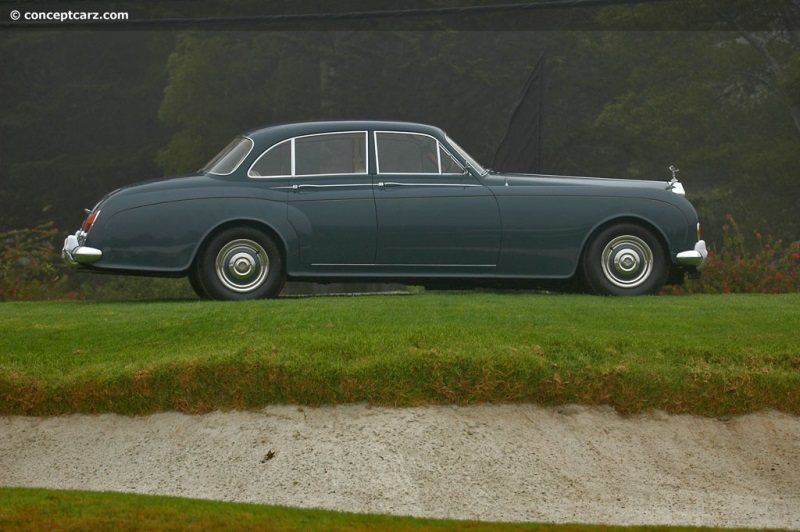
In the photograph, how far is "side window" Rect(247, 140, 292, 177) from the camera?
1219 centimetres

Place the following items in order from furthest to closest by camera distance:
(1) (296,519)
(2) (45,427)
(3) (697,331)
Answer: (3) (697,331) < (2) (45,427) < (1) (296,519)

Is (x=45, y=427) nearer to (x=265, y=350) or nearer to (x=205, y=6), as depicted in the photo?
(x=265, y=350)

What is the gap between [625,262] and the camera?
12695mm

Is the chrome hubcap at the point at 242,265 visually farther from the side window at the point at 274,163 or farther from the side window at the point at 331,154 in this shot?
the side window at the point at 331,154

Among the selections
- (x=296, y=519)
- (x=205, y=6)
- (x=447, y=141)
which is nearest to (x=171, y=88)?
(x=205, y=6)

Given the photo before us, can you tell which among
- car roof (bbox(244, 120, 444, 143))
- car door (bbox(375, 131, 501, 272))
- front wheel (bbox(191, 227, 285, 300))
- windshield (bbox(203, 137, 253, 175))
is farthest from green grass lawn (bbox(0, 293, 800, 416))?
car roof (bbox(244, 120, 444, 143))

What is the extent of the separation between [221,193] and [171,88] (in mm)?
33688

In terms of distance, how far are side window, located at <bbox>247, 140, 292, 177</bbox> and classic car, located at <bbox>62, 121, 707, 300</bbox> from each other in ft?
0.04

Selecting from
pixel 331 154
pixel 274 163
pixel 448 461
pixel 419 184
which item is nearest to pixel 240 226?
pixel 274 163

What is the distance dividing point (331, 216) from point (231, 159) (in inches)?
47.5

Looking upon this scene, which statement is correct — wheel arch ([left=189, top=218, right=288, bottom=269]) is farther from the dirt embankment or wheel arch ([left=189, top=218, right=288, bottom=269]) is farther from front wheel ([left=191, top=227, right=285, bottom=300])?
the dirt embankment

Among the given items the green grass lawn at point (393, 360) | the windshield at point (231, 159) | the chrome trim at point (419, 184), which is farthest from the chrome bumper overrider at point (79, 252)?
the chrome trim at point (419, 184)

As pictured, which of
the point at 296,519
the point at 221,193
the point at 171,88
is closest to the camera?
the point at 296,519

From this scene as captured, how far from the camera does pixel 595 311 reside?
11.6 metres
